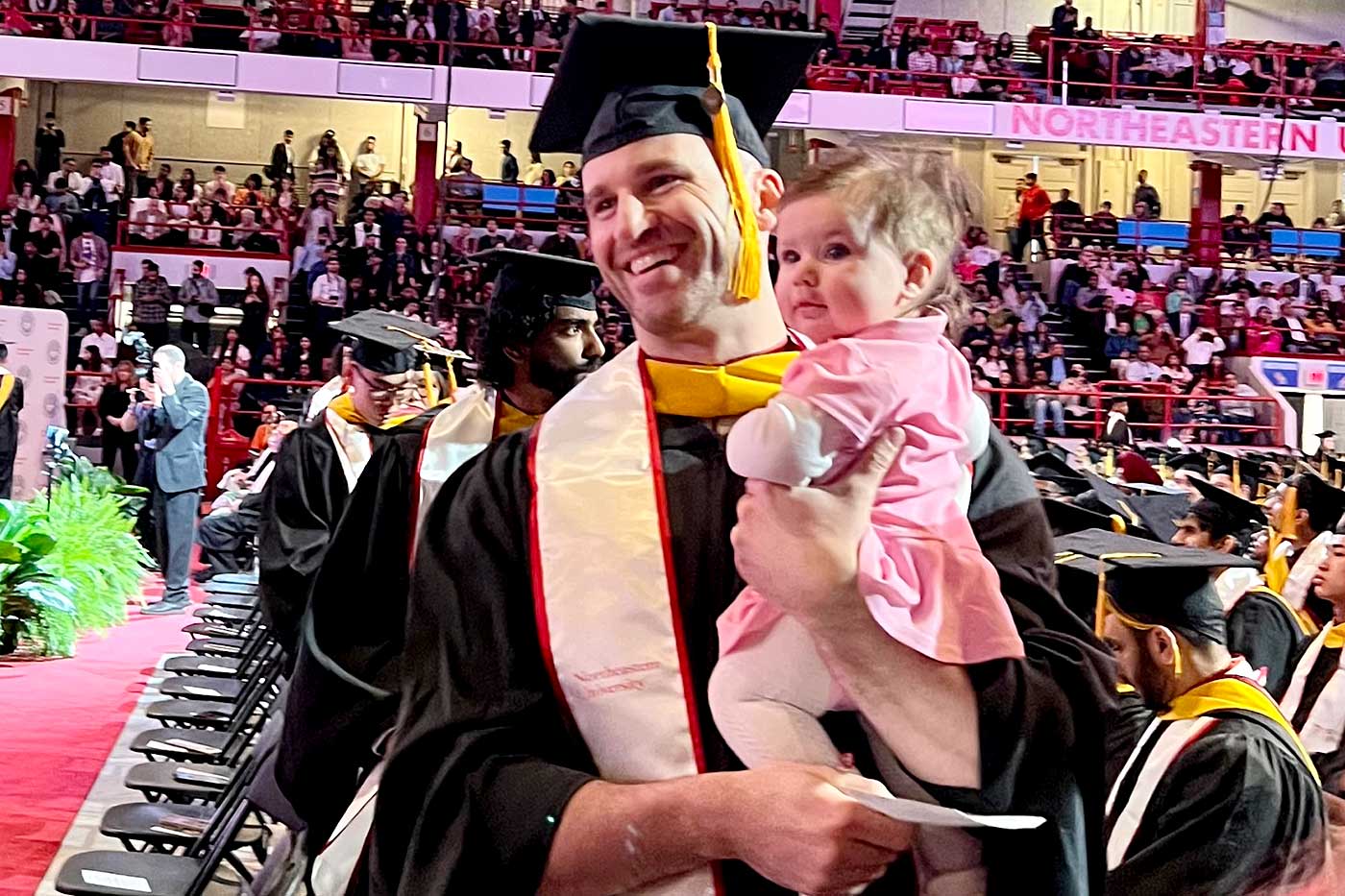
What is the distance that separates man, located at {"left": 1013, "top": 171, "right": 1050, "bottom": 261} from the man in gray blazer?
14057mm

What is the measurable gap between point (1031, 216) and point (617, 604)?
21.8m

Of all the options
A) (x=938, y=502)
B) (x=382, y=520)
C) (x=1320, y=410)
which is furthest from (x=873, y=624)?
(x=1320, y=410)

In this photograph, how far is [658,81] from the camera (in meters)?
1.74

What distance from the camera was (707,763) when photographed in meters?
1.47

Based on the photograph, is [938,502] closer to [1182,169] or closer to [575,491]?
[575,491]

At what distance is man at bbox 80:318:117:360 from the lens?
54.1ft

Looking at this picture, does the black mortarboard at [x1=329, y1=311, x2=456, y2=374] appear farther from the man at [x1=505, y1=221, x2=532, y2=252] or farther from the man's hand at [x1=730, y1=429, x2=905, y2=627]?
the man at [x1=505, y1=221, x2=532, y2=252]

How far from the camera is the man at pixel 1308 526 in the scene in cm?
597

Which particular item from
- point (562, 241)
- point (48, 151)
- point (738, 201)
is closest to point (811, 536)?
point (738, 201)

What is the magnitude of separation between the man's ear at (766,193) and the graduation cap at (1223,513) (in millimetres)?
4697

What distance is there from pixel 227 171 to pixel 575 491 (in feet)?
76.6

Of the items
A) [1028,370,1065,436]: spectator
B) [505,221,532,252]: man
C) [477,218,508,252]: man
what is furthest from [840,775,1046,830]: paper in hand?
[477,218,508,252]: man

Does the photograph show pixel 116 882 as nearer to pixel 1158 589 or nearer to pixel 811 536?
pixel 1158 589

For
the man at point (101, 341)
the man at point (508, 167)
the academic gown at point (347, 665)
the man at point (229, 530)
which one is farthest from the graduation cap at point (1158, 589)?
the man at point (508, 167)
